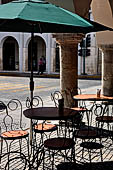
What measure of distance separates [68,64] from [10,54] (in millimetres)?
28844

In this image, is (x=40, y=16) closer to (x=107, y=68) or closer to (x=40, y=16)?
(x=40, y=16)

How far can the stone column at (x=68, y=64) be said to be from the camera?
734 cm

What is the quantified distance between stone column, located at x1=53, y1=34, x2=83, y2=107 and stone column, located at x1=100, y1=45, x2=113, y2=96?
3.71 m

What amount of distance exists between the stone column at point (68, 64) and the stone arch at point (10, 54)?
1109 inches

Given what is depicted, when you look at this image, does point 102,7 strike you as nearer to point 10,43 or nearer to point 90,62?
point 90,62

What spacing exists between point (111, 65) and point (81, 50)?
15814 mm

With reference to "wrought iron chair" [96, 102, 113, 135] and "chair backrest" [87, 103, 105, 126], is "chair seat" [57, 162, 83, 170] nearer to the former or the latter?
"chair backrest" [87, 103, 105, 126]

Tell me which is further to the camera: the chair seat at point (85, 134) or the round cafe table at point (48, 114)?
the chair seat at point (85, 134)

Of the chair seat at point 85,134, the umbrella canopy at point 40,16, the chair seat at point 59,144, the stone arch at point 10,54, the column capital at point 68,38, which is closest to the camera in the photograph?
the umbrella canopy at point 40,16

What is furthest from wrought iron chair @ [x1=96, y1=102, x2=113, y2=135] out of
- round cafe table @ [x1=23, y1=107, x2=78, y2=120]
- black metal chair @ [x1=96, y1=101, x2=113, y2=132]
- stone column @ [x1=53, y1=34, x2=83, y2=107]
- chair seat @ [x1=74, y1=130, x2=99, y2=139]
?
stone column @ [x1=53, y1=34, x2=83, y2=107]

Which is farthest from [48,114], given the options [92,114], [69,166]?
[92,114]

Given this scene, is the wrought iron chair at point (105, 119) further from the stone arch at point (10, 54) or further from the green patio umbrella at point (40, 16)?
the stone arch at point (10, 54)

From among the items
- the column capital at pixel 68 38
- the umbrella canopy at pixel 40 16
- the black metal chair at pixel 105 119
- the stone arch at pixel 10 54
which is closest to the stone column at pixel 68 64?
the column capital at pixel 68 38

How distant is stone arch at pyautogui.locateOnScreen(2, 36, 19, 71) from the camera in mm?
35312
